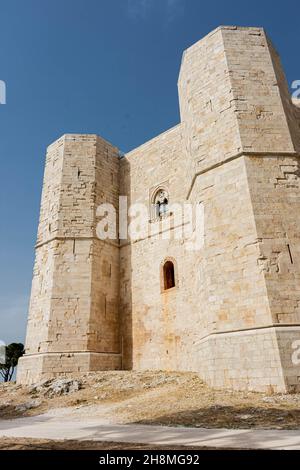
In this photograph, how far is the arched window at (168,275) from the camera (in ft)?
37.9

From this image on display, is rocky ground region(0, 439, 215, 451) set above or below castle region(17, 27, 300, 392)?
below

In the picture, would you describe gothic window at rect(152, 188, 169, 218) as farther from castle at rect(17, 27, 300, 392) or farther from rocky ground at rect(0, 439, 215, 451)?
rocky ground at rect(0, 439, 215, 451)

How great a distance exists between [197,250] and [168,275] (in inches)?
118

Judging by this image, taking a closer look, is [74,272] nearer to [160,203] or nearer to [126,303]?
[126,303]

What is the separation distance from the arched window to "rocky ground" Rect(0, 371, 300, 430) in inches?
119

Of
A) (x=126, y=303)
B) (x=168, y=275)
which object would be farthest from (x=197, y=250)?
(x=126, y=303)

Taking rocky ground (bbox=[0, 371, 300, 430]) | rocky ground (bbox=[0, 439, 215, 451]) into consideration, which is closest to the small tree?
rocky ground (bbox=[0, 371, 300, 430])

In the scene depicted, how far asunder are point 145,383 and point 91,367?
9.06 ft

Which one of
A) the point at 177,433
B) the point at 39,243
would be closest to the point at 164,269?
the point at 39,243

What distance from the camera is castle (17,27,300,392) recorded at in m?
7.09

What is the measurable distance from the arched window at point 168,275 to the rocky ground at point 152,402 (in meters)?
3.03

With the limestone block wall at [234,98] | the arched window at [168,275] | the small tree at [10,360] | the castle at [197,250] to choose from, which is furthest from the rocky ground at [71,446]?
the small tree at [10,360]

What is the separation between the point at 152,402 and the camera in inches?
259

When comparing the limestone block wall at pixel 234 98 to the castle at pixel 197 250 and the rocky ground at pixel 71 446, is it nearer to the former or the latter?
the castle at pixel 197 250
